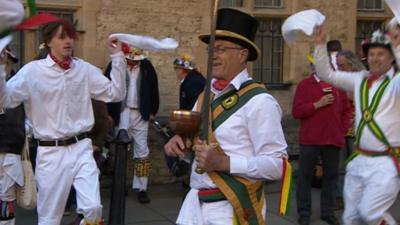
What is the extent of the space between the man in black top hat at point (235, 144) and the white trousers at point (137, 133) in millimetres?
4757

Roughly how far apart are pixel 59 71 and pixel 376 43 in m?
2.51

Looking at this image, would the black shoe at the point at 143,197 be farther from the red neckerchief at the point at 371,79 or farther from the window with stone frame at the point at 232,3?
the red neckerchief at the point at 371,79

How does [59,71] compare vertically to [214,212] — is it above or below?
above

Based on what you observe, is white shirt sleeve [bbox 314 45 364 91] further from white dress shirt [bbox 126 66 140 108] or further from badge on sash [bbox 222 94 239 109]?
white dress shirt [bbox 126 66 140 108]

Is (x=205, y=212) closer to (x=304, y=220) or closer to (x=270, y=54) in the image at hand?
(x=304, y=220)

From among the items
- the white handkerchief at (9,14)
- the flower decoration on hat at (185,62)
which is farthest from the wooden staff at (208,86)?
the flower decoration on hat at (185,62)

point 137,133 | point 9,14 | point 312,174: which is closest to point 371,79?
point 312,174

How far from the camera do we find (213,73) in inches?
156

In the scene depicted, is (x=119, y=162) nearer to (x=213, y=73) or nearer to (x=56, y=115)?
(x=56, y=115)

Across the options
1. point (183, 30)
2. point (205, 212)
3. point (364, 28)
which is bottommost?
point (205, 212)

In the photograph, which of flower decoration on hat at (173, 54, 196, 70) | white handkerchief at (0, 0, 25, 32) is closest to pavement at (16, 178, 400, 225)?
flower decoration on hat at (173, 54, 196, 70)

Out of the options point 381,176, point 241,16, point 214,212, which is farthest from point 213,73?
point 381,176

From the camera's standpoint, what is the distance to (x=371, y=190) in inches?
206

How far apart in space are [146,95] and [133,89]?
0.57 feet
